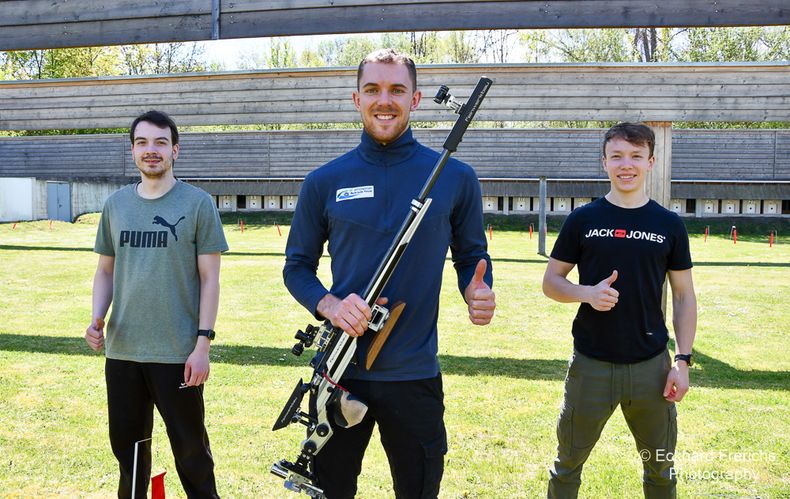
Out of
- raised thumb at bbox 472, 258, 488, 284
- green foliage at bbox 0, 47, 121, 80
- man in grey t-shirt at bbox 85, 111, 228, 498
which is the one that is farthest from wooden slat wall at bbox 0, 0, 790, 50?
green foliage at bbox 0, 47, 121, 80

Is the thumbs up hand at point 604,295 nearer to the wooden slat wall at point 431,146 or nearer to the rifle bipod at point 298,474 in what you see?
the rifle bipod at point 298,474

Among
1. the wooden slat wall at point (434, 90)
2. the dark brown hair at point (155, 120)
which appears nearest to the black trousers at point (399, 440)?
the dark brown hair at point (155, 120)

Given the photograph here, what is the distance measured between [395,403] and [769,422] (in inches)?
165

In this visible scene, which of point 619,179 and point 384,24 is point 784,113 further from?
point 619,179

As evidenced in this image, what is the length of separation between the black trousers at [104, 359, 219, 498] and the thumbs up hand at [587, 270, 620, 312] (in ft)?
6.79

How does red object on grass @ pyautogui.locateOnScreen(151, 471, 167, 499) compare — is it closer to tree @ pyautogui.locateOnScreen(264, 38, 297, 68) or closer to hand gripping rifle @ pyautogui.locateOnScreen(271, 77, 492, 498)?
hand gripping rifle @ pyautogui.locateOnScreen(271, 77, 492, 498)

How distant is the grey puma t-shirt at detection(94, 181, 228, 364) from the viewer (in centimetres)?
361

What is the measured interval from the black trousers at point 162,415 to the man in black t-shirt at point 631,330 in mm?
1836

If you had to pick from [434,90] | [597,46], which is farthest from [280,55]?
[434,90]

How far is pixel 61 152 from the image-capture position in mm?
33938

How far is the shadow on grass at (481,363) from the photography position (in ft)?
22.8

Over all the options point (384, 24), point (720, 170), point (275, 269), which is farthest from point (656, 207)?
point (720, 170)

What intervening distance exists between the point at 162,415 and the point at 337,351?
1.43 meters

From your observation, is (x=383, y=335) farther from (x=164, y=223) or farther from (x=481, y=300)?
(x=164, y=223)
